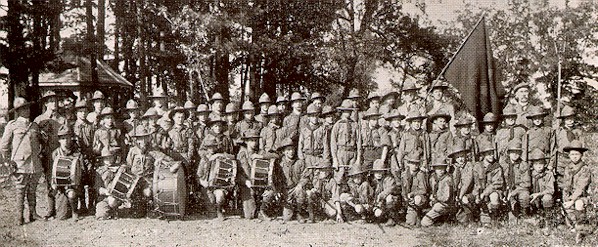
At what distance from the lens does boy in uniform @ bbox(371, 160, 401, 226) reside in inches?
329

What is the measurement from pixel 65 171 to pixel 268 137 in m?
3.27

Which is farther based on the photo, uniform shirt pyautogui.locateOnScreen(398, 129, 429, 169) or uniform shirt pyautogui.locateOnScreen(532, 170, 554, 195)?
uniform shirt pyautogui.locateOnScreen(398, 129, 429, 169)

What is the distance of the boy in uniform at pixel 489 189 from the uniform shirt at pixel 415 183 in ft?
2.40

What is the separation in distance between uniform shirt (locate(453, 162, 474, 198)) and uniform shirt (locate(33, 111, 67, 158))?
6.29 meters

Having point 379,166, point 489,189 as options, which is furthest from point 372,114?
point 489,189

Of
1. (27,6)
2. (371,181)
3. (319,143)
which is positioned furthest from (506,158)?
(27,6)

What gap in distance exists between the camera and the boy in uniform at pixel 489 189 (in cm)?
821

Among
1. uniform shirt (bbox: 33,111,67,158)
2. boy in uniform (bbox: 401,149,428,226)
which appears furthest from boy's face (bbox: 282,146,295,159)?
uniform shirt (bbox: 33,111,67,158)

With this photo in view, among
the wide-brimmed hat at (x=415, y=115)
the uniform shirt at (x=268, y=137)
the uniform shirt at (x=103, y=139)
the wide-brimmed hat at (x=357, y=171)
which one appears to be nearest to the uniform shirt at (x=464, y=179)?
the wide-brimmed hat at (x=415, y=115)

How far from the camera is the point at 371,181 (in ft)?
29.5

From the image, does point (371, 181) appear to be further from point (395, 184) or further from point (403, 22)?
point (403, 22)

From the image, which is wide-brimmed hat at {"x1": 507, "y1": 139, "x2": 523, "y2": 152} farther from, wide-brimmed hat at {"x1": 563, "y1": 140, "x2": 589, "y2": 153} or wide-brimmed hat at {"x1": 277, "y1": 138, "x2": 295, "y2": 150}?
wide-brimmed hat at {"x1": 277, "y1": 138, "x2": 295, "y2": 150}

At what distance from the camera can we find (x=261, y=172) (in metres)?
8.68

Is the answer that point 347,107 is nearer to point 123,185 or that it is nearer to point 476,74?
point 476,74
